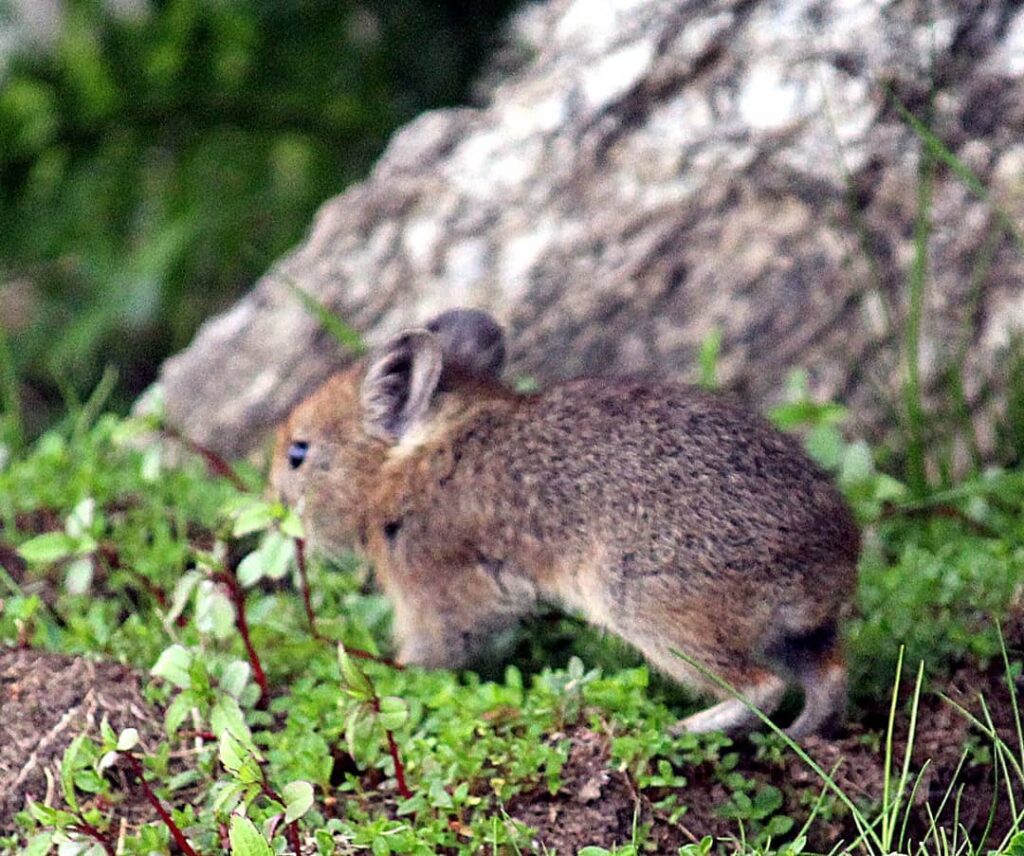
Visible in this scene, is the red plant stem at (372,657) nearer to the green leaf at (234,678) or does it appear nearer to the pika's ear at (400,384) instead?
the green leaf at (234,678)

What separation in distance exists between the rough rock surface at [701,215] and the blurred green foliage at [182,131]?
160cm

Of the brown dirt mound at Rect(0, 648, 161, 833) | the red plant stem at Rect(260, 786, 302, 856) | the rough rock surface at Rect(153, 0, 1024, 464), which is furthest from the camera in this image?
the rough rock surface at Rect(153, 0, 1024, 464)

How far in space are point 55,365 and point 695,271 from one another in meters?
3.74

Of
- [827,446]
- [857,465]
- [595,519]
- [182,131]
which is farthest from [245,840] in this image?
[182,131]

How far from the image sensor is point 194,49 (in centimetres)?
855

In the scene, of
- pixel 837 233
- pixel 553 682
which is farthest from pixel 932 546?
pixel 553 682

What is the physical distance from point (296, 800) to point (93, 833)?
1.79ft

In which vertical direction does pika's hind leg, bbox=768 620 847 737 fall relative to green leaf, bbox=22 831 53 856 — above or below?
below

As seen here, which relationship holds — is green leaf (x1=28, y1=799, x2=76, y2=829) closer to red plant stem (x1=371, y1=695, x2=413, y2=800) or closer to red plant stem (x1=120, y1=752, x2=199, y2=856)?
red plant stem (x1=120, y1=752, x2=199, y2=856)

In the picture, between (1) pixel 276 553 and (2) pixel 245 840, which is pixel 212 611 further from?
(2) pixel 245 840

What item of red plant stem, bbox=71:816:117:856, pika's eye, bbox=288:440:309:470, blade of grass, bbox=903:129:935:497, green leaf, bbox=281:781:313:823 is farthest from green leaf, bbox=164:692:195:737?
blade of grass, bbox=903:129:935:497

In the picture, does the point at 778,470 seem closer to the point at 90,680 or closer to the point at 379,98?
the point at 90,680

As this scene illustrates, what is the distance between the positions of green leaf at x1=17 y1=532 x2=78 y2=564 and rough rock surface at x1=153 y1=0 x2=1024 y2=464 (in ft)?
6.30

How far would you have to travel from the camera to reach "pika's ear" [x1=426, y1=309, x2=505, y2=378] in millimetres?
6020
